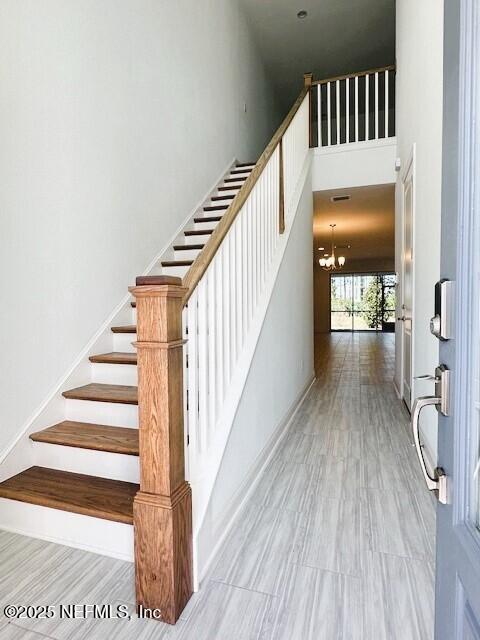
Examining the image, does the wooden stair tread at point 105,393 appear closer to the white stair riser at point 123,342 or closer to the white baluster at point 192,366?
the white stair riser at point 123,342

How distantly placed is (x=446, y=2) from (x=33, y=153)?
2052 millimetres

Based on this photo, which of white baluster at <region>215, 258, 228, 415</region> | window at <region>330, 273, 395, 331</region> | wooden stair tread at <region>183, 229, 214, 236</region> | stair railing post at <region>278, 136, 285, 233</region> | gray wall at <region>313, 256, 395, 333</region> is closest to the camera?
white baluster at <region>215, 258, 228, 415</region>

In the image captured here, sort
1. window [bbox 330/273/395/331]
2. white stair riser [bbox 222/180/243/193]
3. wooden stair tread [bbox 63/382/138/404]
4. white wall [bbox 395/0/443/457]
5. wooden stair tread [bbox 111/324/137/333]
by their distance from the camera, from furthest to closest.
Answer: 1. window [bbox 330/273/395/331]
2. white stair riser [bbox 222/180/243/193]
3. wooden stair tread [bbox 111/324/137/333]
4. white wall [bbox 395/0/443/457]
5. wooden stair tread [bbox 63/382/138/404]

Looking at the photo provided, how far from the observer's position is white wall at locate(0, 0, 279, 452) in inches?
77.2

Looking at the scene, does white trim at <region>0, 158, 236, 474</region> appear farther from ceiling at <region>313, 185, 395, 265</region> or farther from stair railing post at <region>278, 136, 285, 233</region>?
ceiling at <region>313, 185, 395, 265</region>

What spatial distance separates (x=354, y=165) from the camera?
15.0 feet

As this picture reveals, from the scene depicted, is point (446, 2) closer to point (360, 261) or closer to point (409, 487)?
point (409, 487)

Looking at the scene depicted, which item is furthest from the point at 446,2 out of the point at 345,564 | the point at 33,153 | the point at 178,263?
the point at 178,263

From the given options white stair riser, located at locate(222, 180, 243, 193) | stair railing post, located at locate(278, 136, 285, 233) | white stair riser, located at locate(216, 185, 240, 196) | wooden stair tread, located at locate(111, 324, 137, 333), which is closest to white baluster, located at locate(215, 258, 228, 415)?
wooden stair tread, located at locate(111, 324, 137, 333)

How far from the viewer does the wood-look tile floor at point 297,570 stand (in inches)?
51.5

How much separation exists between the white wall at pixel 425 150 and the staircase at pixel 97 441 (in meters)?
1.84

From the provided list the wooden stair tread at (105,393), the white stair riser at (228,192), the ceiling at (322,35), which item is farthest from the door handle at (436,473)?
the ceiling at (322,35)

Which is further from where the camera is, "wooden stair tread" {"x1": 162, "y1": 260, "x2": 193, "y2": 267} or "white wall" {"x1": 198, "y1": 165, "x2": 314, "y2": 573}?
"wooden stair tread" {"x1": 162, "y1": 260, "x2": 193, "y2": 267}

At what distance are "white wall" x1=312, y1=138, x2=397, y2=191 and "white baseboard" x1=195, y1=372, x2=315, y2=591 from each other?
9.66 ft
